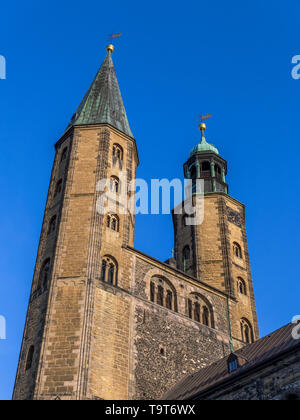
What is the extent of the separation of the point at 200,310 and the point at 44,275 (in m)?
9.68

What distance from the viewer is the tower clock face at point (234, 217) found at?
41.5m

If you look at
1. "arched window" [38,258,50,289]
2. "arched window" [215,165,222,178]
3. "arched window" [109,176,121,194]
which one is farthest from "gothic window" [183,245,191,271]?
"arched window" [38,258,50,289]

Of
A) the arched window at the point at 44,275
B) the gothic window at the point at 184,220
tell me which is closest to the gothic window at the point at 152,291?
the arched window at the point at 44,275

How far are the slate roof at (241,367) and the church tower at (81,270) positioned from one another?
305 cm

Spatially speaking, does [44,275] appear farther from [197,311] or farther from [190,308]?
[197,311]

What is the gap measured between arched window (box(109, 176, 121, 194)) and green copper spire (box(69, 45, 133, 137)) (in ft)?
13.5

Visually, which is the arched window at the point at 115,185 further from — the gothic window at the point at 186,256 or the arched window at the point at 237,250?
the arched window at the point at 237,250

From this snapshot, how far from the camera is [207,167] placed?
4566 centimetres

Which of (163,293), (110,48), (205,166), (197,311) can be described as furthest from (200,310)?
(110,48)

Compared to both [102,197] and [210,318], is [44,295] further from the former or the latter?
[210,318]

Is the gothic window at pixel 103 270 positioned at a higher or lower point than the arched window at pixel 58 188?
lower
